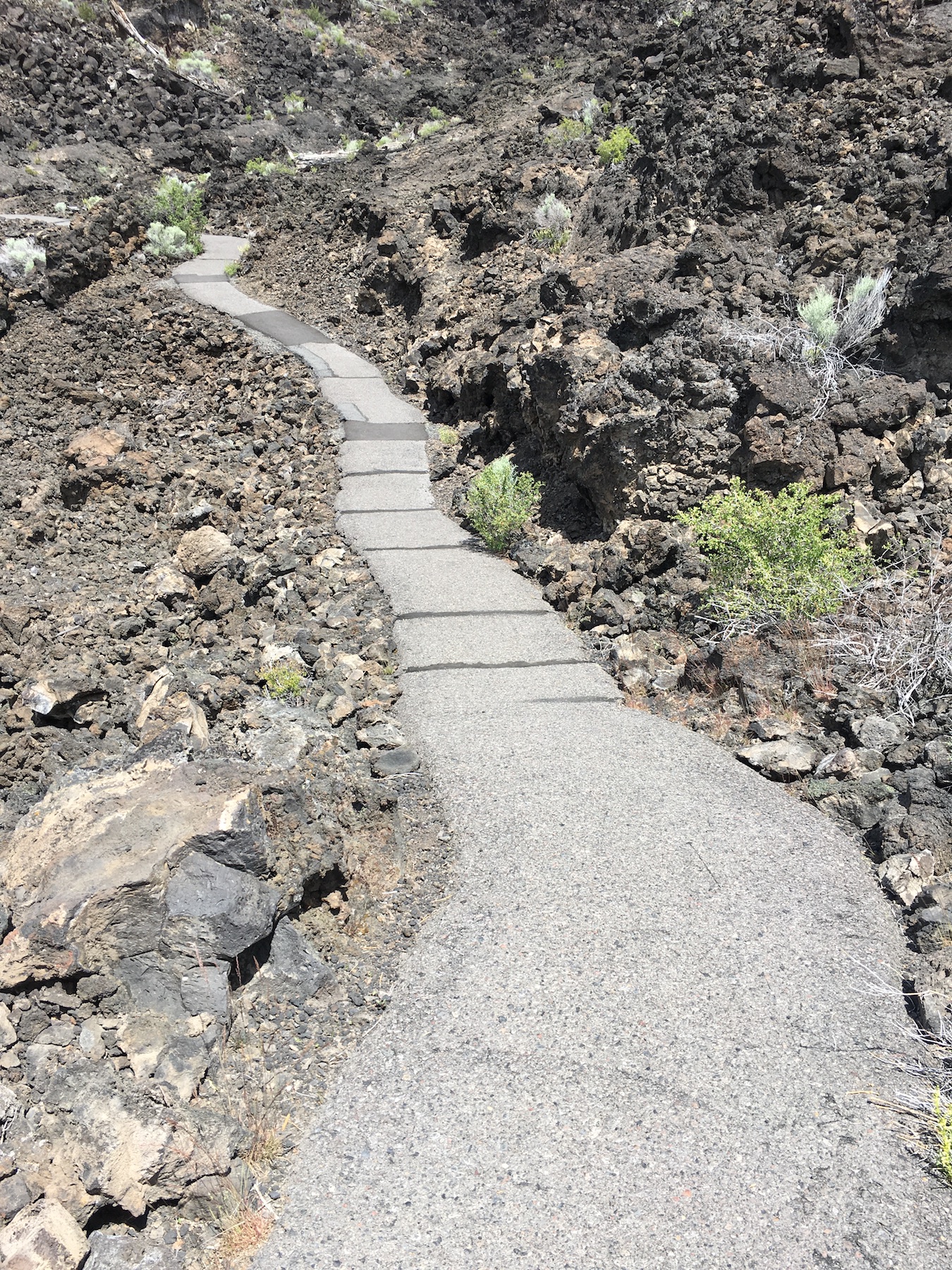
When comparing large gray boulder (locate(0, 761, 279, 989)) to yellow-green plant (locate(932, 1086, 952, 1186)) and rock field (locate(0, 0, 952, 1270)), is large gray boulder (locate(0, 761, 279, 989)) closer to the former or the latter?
rock field (locate(0, 0, 952, 1270))

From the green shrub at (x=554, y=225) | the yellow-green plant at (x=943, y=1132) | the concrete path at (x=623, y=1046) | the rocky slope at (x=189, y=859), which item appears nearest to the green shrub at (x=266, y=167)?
the green shrub at (x=554, y=225)

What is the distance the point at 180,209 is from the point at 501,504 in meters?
15.0

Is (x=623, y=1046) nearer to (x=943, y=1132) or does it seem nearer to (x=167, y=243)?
(x=943, y=1132)

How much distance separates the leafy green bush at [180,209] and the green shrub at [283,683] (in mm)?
15757

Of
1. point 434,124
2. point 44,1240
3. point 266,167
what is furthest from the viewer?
point 434,124

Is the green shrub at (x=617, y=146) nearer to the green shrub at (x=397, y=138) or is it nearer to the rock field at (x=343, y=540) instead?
the rock field at (x=343, y=540)

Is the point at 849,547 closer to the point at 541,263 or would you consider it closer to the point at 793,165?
the point at 793,165

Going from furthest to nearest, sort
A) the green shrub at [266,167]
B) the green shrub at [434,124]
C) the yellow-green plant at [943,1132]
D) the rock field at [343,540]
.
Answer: the green shrub at [266,167], the green shrub at [434,124], the rock field at [343,540], the yellow-green plant at [943,1132]

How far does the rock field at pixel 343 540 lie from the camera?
3.54 meters

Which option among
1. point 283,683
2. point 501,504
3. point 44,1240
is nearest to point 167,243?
point 501,504

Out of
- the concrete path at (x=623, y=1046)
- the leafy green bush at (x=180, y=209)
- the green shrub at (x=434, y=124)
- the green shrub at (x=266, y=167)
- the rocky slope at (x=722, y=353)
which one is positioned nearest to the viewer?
the concrete path at (x=623, y=1046)

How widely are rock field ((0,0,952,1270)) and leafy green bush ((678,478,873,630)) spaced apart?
0.23m

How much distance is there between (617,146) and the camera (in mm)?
13742

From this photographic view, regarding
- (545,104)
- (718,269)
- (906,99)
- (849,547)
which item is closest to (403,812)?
(849,547)
